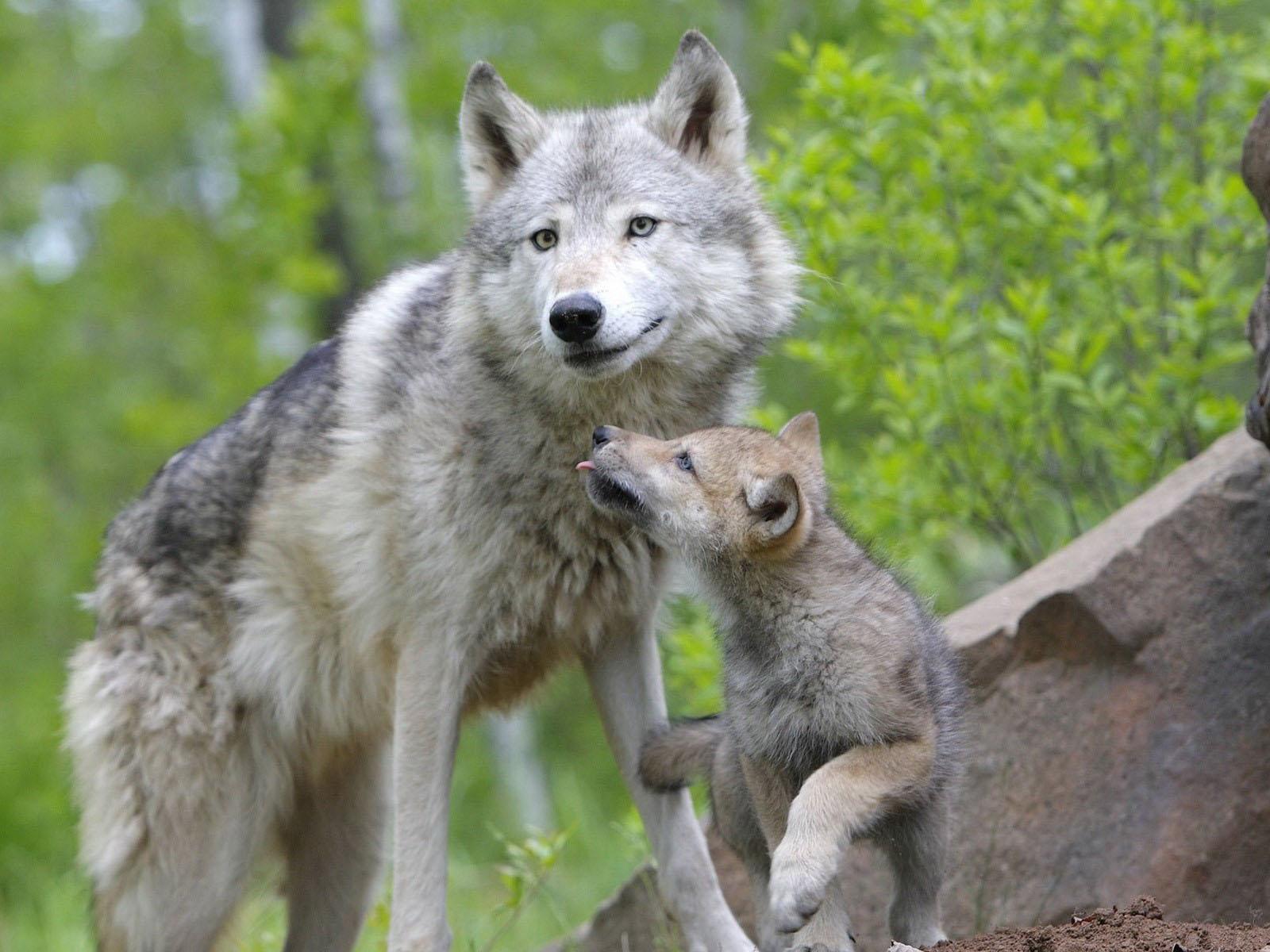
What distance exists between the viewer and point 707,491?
4.08m

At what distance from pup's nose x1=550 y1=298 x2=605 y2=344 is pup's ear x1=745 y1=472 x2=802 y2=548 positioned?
650mm

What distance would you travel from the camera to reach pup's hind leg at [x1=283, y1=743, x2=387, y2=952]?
5.75 metres

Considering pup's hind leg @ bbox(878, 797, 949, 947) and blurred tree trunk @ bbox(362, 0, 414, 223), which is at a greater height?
blurred tree trunk @ bbox(362, 0, 414, 223)

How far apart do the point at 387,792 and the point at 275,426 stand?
61.6 inches

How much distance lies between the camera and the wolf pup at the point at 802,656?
378 centimetres

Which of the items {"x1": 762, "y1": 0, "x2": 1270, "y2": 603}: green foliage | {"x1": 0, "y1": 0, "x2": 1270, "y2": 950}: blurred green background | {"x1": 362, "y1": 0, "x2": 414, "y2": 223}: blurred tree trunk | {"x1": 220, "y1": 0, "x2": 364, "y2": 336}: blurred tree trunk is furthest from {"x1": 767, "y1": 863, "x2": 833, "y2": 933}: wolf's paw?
{"x1": 362, "y1": 0, "x2": 414, "y2": 223}: blurred tree trunk

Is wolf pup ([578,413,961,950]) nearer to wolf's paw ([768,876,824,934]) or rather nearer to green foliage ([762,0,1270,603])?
wolf's paw ([768,876,824,934])

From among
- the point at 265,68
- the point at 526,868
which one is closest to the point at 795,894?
the point at 526,868

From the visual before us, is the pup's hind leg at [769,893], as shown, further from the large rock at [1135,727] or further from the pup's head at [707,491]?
the large rock at [1135,727]

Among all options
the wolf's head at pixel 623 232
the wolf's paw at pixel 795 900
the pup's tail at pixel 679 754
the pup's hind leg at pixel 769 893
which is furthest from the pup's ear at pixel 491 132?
the wolf's paw at pixel 795 900

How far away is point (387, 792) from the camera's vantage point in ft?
19.2

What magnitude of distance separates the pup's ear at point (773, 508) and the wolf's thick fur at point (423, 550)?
60 cm

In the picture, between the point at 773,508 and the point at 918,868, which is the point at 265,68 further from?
the point at 918,868

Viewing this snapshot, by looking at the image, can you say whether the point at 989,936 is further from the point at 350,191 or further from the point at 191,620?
the point at 350,191
